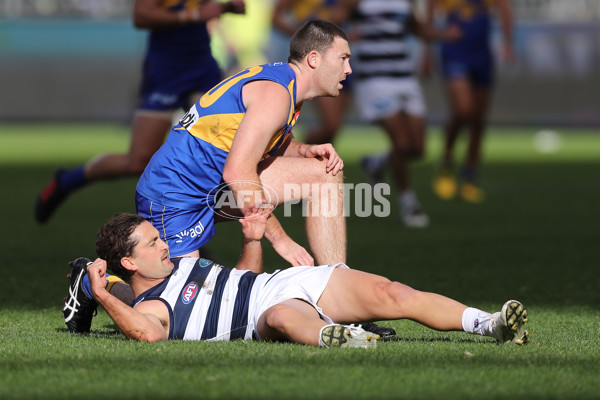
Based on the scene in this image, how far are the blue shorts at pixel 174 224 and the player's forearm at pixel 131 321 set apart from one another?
0.66m

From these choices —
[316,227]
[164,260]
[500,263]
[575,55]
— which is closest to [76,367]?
[164,260]

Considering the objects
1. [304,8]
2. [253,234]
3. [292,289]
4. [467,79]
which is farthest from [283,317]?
[467,79]

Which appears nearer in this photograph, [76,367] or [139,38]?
[76,367]

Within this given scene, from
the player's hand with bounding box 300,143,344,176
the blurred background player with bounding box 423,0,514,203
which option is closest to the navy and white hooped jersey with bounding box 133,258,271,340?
the player's hand with bounding box 300,143,344,176

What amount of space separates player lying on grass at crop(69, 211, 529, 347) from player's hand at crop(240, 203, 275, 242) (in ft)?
0.51

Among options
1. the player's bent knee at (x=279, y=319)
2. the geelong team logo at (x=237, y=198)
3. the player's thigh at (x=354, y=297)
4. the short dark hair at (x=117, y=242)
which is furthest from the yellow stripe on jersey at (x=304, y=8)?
the player's bent knee at (x=279, y=319)

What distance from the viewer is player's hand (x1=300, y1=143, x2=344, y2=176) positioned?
499 centimetres

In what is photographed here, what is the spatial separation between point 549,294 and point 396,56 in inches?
178

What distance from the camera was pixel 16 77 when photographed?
Result: 26.1 m

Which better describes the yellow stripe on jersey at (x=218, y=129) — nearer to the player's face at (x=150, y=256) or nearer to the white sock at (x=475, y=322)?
the player's face at (x=150, y=256)

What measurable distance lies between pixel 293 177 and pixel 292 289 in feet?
3.13

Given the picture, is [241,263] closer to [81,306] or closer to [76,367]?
[81,306]

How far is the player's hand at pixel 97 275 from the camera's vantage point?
4230mm

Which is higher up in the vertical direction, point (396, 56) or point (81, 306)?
point (396, 56)
